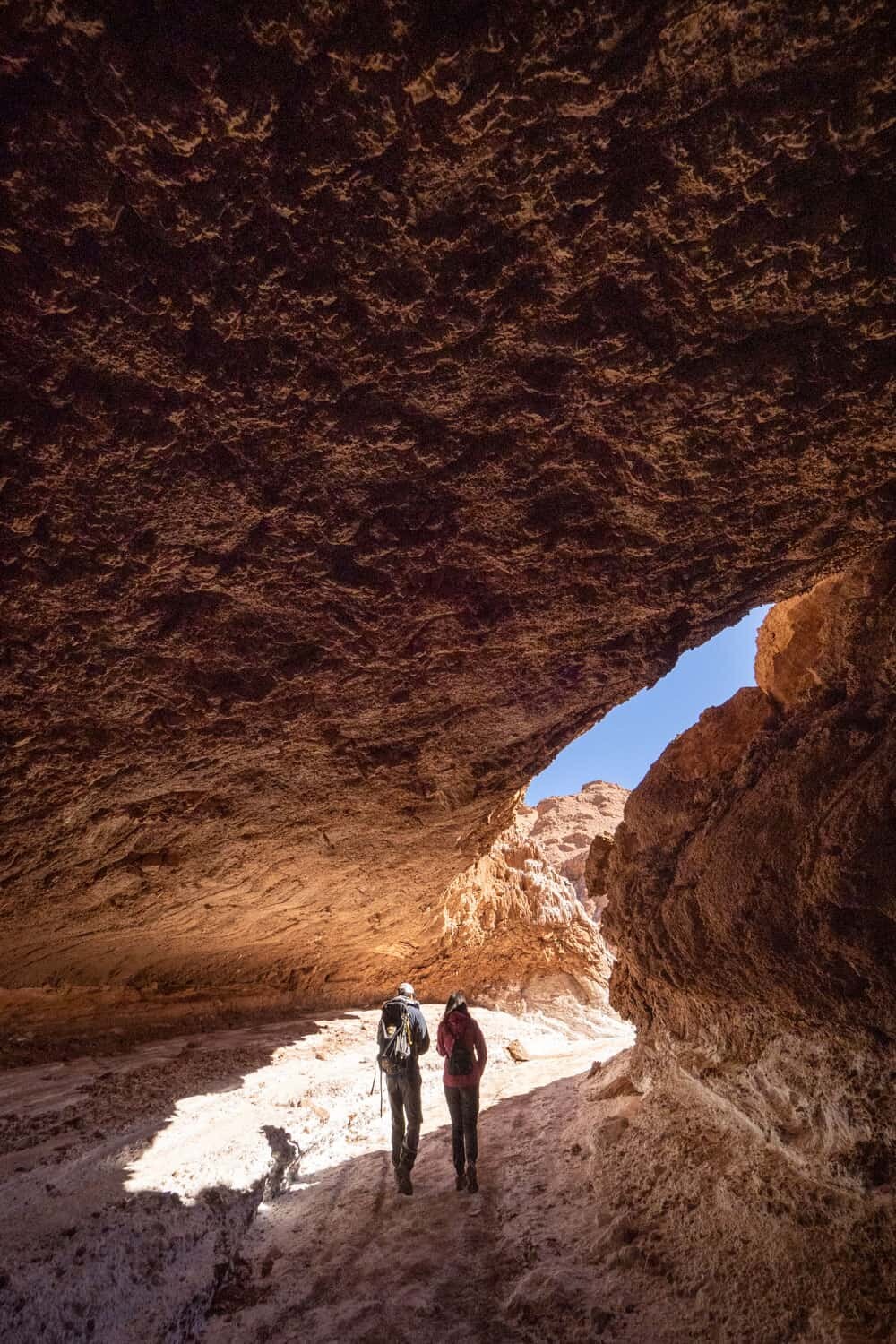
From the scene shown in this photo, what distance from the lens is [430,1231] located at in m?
4.15

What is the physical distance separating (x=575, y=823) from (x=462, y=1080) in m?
23.8

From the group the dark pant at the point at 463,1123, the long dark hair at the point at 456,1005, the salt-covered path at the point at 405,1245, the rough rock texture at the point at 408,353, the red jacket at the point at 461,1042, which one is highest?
the rough rock texture at the point at 408,353

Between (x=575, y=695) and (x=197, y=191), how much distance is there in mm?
3474

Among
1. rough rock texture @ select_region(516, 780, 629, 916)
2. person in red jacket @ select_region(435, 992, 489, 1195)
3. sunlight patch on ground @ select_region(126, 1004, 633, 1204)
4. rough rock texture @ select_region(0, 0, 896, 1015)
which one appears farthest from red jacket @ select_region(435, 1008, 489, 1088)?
rough rock texture @ select_region(516, 780, 629, 916)

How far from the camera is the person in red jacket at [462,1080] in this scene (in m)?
4.75

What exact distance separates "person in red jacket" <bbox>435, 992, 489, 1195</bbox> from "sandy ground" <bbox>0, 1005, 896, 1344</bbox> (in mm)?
216

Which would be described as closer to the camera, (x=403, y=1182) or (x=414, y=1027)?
(x=403, y=1182)

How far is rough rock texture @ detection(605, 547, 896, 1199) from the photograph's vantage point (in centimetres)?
291

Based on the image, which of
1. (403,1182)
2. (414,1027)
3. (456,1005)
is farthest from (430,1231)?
(456,1005)

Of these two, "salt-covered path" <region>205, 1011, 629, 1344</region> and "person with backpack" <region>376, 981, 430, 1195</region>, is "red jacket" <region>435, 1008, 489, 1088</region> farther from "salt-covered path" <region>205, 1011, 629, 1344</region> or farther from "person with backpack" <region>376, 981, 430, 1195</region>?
"salt-covered path" <region>205, 1011, 629, 1344</region>

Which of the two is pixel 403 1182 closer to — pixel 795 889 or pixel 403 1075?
pixel 403 1075

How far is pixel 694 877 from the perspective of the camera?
4133 mm

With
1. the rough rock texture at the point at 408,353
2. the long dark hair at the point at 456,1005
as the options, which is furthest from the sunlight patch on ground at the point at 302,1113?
the rough rock texture at the point at 408,353

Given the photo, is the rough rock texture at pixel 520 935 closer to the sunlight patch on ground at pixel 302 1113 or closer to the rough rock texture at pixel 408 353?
the sunlight patch on ground at pixel 302 1113
